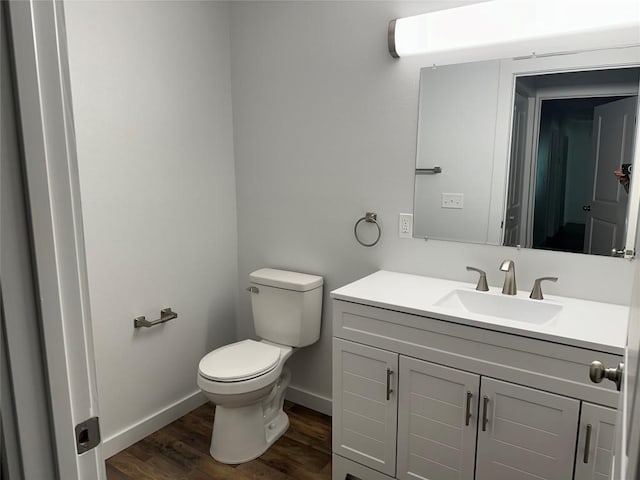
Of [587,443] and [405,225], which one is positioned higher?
[405,225]

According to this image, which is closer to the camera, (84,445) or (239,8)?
(84,445)

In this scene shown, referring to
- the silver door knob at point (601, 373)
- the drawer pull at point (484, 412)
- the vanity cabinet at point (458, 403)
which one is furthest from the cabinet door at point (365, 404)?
the silver door knob at point (601, 373)

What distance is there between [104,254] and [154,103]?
31.8 inches

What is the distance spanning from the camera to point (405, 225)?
86.7 inches

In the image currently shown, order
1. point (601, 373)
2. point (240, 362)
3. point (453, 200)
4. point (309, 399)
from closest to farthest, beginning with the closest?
point (601, 373)
point (453, 200)
point (240, 362)
point (309, 399)

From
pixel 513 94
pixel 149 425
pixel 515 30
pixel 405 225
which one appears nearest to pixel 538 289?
pixel 405 225

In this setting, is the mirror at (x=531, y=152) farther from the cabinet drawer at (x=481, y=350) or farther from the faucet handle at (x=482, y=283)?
the cabinet drawer at (x=481, y=350)

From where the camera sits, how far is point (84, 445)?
2.38 feet

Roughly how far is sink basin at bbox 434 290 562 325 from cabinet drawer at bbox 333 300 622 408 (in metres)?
0.14

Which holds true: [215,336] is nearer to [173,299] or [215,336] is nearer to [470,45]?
[173,299]

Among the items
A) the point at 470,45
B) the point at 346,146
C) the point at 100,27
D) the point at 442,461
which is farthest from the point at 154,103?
the point at 442,461

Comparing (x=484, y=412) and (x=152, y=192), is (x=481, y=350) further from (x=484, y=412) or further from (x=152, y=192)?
(x=152, y=192)

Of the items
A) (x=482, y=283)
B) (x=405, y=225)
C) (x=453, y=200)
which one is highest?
(x=453, y=200)

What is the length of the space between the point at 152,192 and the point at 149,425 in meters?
1.25
